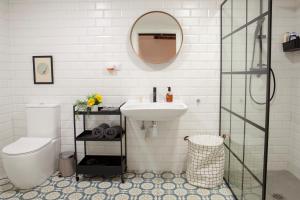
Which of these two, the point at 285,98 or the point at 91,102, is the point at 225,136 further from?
the point at 91,102

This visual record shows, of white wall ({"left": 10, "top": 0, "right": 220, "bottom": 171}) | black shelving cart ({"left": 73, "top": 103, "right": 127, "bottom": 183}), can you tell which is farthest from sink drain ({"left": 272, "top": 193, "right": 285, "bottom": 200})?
black shelving cart ({"left": 73, "top": 103, "right": 127, "bottom": 183})

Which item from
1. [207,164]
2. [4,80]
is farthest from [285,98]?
[4,80]

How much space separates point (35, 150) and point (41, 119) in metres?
0.52

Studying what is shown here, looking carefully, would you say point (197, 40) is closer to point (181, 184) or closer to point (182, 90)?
point (182, 90)

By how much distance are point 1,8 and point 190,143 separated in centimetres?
276

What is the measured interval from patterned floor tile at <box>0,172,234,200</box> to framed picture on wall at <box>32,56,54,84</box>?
3.98ft

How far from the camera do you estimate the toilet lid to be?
7.34 feet

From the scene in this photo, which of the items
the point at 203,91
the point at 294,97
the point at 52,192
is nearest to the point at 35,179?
A: the point at 52,192

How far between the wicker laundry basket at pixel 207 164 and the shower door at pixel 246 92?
126 mm

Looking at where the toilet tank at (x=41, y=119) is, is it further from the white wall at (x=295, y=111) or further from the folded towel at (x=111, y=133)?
the white wall at (x=295, y=111)

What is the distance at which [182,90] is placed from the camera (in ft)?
8.92

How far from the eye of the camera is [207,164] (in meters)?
2.39

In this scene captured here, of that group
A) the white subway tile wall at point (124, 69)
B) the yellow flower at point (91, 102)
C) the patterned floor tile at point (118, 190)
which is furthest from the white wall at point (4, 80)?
the yellow flower at point (91, 102)

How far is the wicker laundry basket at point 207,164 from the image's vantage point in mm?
2344
